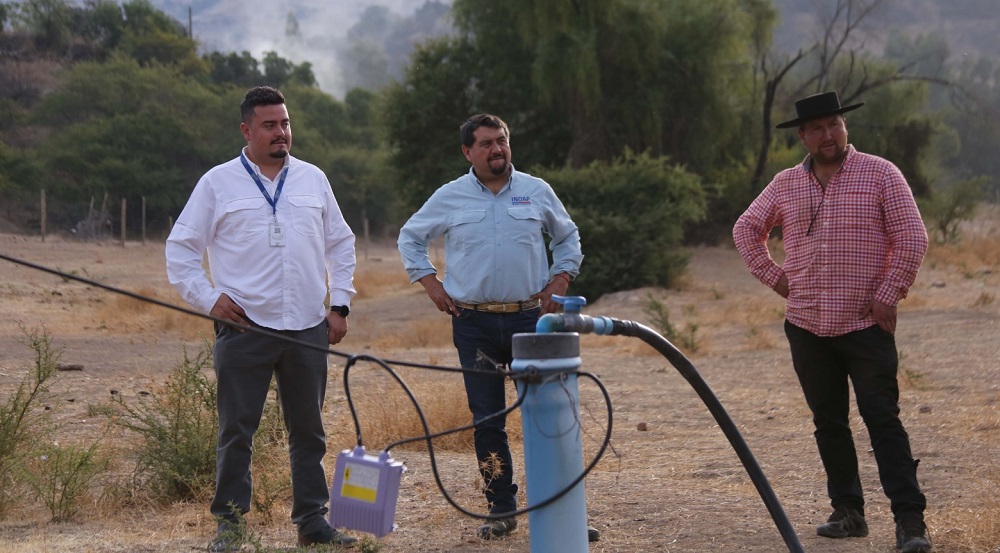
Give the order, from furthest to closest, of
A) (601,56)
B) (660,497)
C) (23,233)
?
(23,233) → (601,56) → (660,497)

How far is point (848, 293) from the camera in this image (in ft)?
17.5

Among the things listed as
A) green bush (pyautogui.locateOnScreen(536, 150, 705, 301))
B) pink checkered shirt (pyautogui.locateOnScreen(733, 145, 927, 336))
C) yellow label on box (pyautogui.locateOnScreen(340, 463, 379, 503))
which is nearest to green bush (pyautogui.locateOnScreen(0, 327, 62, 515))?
yellow label on box (pyautogui.locateOnScreen(340, 463, 379, 503))

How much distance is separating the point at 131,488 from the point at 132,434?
1605mm

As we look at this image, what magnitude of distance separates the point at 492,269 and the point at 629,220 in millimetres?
20296

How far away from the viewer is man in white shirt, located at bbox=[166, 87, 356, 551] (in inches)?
202

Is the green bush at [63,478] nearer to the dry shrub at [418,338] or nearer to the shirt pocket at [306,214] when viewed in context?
the shirt pocket at [306,214]

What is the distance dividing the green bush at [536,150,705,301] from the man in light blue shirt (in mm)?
19025

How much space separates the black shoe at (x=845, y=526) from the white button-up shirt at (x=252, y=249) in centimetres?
238

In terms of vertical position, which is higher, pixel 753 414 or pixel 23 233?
pixel 23 233

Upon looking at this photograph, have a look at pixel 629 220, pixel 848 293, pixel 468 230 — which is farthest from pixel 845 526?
pixel 629 220

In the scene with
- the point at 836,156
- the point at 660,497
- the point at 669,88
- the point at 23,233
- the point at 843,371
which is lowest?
the point at 660,497

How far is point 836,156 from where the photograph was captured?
5477 mm

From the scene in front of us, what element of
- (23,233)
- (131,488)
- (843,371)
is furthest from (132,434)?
(23,233)

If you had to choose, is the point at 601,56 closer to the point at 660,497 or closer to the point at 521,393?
the point at 660,497
